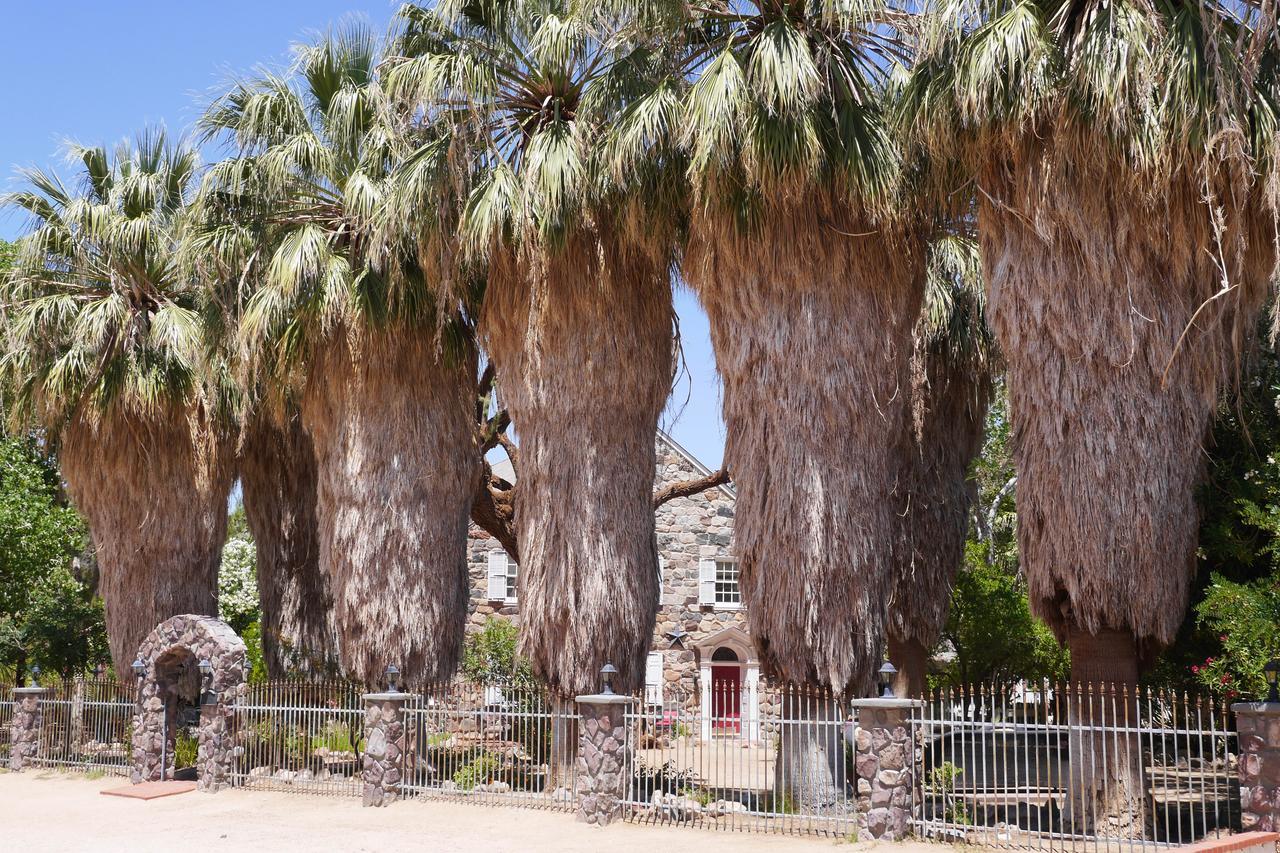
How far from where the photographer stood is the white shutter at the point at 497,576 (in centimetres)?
2855

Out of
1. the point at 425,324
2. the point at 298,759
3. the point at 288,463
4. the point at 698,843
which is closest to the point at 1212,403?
the point at 698,843

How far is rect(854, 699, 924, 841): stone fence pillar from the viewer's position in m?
11.6

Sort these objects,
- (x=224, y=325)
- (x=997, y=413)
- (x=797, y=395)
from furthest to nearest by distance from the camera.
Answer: (x=997, y=413) < (x=224, y=325) < (x=797, y=395)

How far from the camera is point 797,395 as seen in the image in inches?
517

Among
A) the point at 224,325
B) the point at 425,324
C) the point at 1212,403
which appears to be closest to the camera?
the point at 1212,403

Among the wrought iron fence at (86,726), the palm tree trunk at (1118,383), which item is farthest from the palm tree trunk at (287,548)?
the palm tree trunk at (1118,383)

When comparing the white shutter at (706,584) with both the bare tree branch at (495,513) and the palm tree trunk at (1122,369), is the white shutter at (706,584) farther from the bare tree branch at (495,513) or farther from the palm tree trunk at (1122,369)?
the palm tree trunk at (1122,369)

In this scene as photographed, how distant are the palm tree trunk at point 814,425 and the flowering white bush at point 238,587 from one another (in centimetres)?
2001

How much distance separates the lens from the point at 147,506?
19.2 metres

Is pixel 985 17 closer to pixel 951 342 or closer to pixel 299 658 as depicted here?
pixel 951 342

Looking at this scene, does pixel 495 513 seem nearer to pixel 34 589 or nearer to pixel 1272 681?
pixel 34 589

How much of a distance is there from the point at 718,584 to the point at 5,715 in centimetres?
1496

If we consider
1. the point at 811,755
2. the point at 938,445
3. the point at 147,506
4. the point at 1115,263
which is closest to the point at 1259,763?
the point at 811,755

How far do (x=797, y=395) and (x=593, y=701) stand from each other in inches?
156
